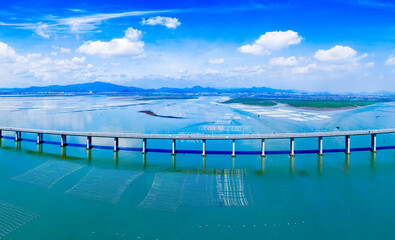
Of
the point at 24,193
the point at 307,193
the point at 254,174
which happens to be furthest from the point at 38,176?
the point at 307,193

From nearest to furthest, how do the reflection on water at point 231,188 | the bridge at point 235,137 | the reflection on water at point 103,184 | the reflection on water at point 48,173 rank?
the reflection on water at point 231,188, the reflection on water at point 103,184, the reflection on water at point 48,173, the bridge at point 235,137

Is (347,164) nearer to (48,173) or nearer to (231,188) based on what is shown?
(231,188)

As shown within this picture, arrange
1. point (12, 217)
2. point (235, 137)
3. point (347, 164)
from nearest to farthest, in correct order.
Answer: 1. point (12, 217)
2. point (347, 164)
3. point (235, 137)

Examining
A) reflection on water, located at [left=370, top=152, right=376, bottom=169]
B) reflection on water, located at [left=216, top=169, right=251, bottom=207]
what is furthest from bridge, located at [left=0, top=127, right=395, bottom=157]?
reflection on water, located at [left=216, top=169, right=251, bottom=207]

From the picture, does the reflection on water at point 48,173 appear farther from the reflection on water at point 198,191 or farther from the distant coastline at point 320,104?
the distant coastline at point 320,104

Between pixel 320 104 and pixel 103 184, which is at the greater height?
pixel 320 104

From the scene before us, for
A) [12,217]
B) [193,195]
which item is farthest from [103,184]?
[193,195]

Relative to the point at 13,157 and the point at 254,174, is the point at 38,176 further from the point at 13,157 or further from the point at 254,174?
the point at 254,174

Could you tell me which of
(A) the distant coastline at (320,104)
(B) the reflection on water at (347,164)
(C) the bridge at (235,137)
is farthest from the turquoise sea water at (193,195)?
(A) the distant coastline at (320,104)
